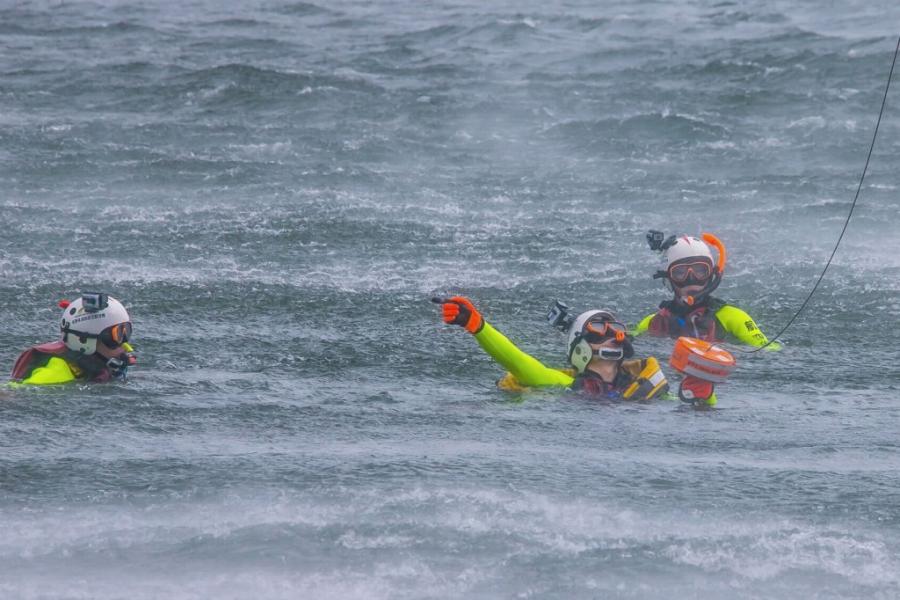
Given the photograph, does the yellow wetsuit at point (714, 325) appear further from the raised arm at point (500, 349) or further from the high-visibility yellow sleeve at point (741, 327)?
the raised arm at point (500, 349)

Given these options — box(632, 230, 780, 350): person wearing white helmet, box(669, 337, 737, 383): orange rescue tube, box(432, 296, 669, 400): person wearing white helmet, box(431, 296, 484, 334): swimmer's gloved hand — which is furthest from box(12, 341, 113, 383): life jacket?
box(632, 230, 780, 350): person wearing white helmet

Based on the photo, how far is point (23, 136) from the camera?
22094mm

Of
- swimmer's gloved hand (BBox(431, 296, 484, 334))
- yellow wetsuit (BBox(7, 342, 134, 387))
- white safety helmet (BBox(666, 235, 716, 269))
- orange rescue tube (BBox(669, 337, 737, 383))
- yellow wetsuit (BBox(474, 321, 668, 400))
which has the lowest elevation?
yellow wetsuit (BBox(7, 342, 134, 387))

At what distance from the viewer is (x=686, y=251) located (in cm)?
1312

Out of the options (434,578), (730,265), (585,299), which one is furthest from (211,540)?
(730,265)

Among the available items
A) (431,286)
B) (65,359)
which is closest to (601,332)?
(65,359)

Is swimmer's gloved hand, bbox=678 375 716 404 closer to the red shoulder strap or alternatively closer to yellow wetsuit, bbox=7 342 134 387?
yellow wetsuit, bbox=7 342 134 387

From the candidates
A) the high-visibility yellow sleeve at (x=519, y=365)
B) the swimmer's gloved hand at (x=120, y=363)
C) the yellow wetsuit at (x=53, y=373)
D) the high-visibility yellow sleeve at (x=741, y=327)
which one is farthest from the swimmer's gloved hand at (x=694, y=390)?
the yellow wetsuit at (x=53, y=373)

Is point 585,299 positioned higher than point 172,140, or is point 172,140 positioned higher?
point 172,140

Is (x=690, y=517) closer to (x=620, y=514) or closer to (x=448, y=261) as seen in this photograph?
(x=620, y=514)

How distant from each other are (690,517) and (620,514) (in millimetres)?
435

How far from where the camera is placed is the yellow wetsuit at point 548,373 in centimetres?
1072

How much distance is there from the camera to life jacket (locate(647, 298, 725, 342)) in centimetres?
1303

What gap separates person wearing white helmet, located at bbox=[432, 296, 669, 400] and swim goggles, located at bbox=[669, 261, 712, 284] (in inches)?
89.8
